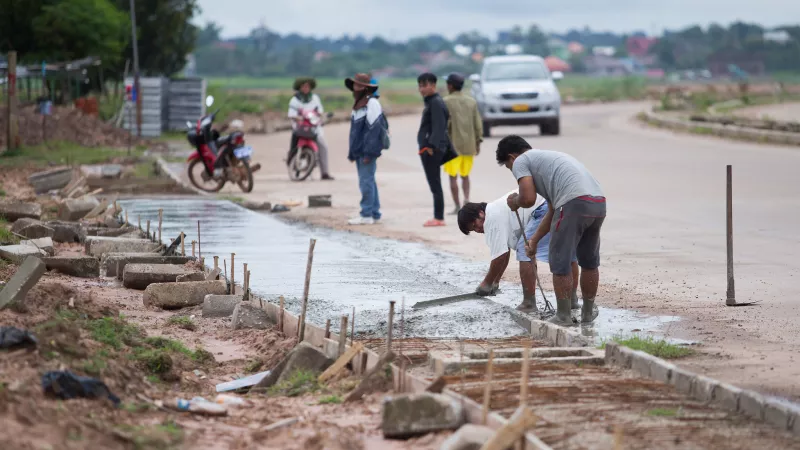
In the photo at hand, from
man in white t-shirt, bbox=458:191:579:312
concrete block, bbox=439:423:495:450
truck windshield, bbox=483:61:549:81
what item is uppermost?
truck windshield, bbox=483:61:549:81

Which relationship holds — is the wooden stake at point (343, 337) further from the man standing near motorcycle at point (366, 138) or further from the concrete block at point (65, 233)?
the man standing near motorcycle at point (366, 138)

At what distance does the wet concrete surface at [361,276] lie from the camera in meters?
8.64

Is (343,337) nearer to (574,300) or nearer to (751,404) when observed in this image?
(574,300)

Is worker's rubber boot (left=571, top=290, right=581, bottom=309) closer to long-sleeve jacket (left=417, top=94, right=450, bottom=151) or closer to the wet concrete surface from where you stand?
the wet concrete surface

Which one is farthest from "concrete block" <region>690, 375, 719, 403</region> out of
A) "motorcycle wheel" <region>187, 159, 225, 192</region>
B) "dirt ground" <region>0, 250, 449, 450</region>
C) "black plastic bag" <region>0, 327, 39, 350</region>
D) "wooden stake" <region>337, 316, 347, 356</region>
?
"motorcycle wheel" <region>187, 159, 225, 192</region>

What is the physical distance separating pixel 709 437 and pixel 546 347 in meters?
2.20

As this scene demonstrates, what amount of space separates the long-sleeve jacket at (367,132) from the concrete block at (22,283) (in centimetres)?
682

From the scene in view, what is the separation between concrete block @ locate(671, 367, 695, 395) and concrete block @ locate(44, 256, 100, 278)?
622 centimetres

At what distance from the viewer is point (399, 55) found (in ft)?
520

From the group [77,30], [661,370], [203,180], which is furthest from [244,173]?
[77,30]

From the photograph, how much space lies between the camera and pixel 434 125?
14695mm

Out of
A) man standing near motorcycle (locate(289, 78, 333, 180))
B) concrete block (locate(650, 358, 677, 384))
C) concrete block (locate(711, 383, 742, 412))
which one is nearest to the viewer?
concrete block (locate(711, 383, 742, 412))

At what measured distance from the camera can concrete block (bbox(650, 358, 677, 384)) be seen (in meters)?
6.65

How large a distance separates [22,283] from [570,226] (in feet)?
11.6
